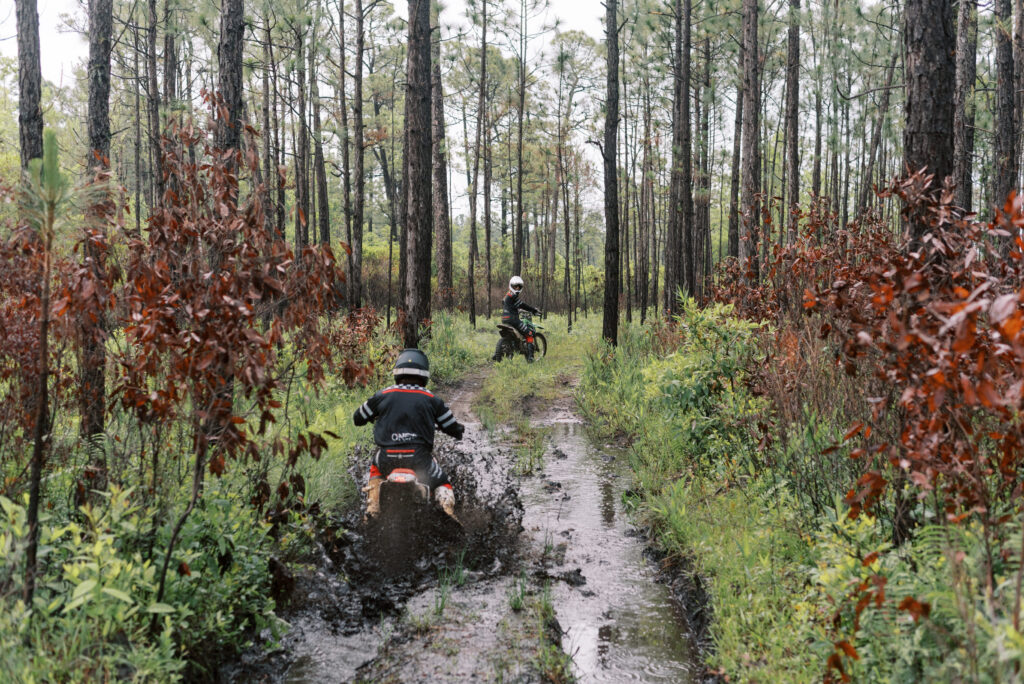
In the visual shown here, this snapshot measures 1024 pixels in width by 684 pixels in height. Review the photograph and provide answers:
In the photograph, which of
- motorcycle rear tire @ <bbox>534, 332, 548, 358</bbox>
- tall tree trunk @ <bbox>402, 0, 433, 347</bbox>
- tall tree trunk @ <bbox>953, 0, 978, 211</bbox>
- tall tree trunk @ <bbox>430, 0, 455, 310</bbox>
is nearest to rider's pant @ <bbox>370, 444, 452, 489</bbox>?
tall tree trunk @ <bbox>402, 0, 433, 347</bbox>

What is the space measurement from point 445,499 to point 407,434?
24.3 inches

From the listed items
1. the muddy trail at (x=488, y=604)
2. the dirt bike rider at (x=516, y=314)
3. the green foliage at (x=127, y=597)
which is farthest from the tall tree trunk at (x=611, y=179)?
the green foliage at (x=127, y=597)

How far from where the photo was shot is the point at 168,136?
391 centimetres

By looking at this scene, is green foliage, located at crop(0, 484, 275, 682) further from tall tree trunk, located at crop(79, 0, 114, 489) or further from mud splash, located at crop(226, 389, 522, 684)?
tall tree trunk, located at crop(79, 0, 114, 489)

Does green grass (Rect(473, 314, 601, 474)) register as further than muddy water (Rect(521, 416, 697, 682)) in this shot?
Yes

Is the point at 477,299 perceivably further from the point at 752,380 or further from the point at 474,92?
the point at 752,380

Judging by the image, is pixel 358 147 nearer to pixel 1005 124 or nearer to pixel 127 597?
pixel 1005 124

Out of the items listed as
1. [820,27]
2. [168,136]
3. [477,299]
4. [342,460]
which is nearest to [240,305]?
[168,136]

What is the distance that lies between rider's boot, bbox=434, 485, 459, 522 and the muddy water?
80 centimetres

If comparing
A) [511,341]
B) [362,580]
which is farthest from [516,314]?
[362,580]

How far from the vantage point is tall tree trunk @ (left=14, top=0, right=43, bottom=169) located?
23.3 feet

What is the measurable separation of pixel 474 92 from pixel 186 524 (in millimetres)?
29925

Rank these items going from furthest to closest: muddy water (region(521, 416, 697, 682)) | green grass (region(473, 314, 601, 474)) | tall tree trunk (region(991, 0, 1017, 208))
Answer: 1. tall tree trunk (region(991, 0, 1017, 208))
2. green grass (region(473, 314, 601, 474))
3. muddy water (region(521, 416, 697, 682))

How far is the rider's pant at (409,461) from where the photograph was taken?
5422 millimetres
